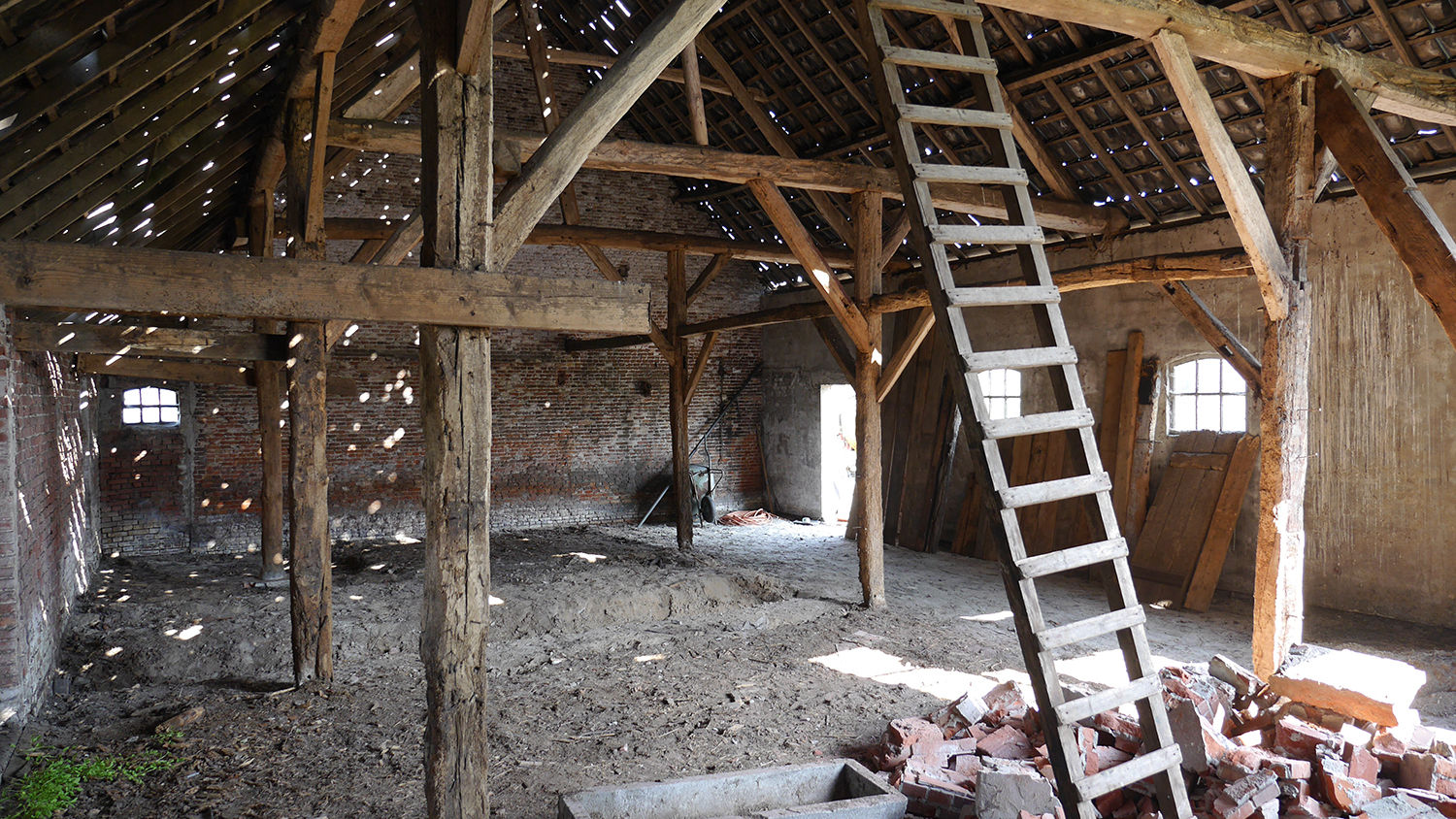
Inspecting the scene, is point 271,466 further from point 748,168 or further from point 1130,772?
point 1130,772

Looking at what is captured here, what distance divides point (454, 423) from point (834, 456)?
37.2ft

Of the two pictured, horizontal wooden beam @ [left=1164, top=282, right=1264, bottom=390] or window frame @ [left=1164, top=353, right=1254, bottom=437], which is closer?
horizontal wooden beam @ [left=1164, top=282, right=1264, bottom=390]

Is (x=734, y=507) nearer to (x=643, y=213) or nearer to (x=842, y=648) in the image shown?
(x=643, y=213)

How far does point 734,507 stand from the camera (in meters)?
15.2

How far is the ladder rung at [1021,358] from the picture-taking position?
11.2 feet

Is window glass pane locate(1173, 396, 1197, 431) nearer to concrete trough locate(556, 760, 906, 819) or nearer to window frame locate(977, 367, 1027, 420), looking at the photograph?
window frame locate(977, 367, 1027, 420)

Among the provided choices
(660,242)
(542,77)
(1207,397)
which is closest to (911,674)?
(1207,397)

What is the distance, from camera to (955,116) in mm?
3947

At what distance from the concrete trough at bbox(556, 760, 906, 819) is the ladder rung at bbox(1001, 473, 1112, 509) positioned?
140 cm

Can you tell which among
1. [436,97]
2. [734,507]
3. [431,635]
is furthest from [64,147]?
[734,507]

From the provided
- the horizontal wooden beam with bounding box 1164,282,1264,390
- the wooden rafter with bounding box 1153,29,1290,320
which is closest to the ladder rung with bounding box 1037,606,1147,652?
the wooden rafter with bounding box 1153,29,1290,320

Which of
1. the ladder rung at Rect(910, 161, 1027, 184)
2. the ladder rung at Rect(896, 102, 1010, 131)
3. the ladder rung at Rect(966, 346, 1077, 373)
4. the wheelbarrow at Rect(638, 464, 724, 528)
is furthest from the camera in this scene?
the wheelbarrow at Rect(638, 464, 724, 528)

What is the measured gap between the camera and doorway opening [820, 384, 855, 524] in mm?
14055

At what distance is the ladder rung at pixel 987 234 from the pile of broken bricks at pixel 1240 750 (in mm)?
2112
